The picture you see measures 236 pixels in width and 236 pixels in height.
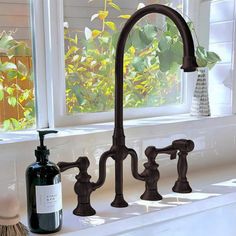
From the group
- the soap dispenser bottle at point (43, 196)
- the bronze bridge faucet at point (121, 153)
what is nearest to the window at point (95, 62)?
the bronze bridge faucet at point (121, 153)

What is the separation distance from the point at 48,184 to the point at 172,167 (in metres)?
0.59

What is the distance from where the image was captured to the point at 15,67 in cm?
123

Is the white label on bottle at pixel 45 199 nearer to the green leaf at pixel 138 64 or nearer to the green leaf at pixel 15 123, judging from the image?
the green leaf at pixel 15 123

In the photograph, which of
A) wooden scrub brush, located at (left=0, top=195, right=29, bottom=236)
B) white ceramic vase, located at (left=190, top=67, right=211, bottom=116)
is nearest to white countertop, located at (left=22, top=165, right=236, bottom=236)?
wooden scrub brush, located at (left=0, top=195, right=29, bottom=236)

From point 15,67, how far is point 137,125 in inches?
17.3

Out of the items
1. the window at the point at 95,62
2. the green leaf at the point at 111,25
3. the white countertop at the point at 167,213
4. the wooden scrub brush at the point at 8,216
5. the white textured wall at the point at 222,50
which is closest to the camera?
the wooden scrub brush at the point at 8,216

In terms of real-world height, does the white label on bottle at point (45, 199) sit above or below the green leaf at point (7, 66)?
below

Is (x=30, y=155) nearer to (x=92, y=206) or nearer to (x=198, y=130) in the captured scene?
(x=92, y=206)

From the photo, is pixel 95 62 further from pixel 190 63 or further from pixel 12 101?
pixel 190 63

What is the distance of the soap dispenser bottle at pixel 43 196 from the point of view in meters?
0.90

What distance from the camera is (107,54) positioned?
54.6 inches

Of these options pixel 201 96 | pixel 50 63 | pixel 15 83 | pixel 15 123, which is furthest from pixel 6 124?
pixel 201 96

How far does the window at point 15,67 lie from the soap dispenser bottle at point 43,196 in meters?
0.38

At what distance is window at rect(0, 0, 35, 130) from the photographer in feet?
3.98
